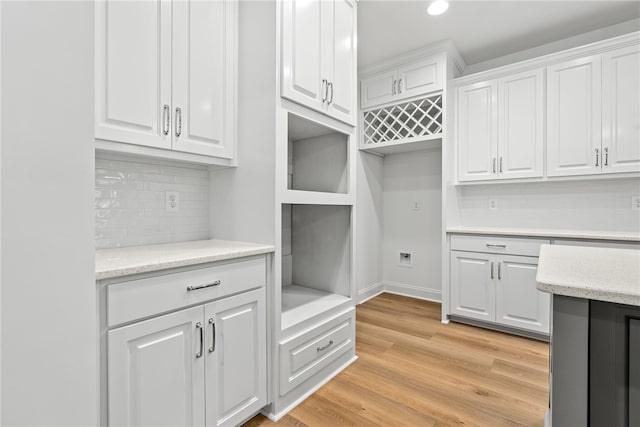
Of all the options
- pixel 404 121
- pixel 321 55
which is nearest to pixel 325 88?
pixel 321 55

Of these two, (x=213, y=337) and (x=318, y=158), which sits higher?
(x=318, y=158)

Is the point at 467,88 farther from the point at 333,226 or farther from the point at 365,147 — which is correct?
the point at 333,226

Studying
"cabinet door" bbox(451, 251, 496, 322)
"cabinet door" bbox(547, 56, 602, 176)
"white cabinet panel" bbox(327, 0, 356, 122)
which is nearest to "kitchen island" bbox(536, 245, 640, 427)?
"white cabinet panel" bbox(327, 0, 356, 122)

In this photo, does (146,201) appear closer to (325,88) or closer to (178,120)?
(178,120)

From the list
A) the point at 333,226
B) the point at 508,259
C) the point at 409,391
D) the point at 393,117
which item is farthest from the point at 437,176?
the point at 409,391

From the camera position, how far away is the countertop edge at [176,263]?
101 cm

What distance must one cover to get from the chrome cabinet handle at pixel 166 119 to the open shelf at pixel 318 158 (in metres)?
0.74

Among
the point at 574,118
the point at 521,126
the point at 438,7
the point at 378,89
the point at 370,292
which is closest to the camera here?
the point at 438,7

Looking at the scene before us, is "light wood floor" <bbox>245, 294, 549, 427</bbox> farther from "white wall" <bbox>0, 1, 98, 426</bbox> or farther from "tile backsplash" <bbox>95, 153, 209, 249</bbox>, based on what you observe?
"white wall" <bbox>0, 1, 98, 426</bbox>

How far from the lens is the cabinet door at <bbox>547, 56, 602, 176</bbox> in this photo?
2.43m

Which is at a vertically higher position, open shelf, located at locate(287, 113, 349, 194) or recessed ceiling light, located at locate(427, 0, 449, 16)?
recessed ceiling light, located at locate(427, 0, 449, 16)

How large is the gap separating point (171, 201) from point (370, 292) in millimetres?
2581

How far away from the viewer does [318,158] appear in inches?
89.1

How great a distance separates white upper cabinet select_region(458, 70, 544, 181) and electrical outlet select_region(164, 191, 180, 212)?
2.59 m
